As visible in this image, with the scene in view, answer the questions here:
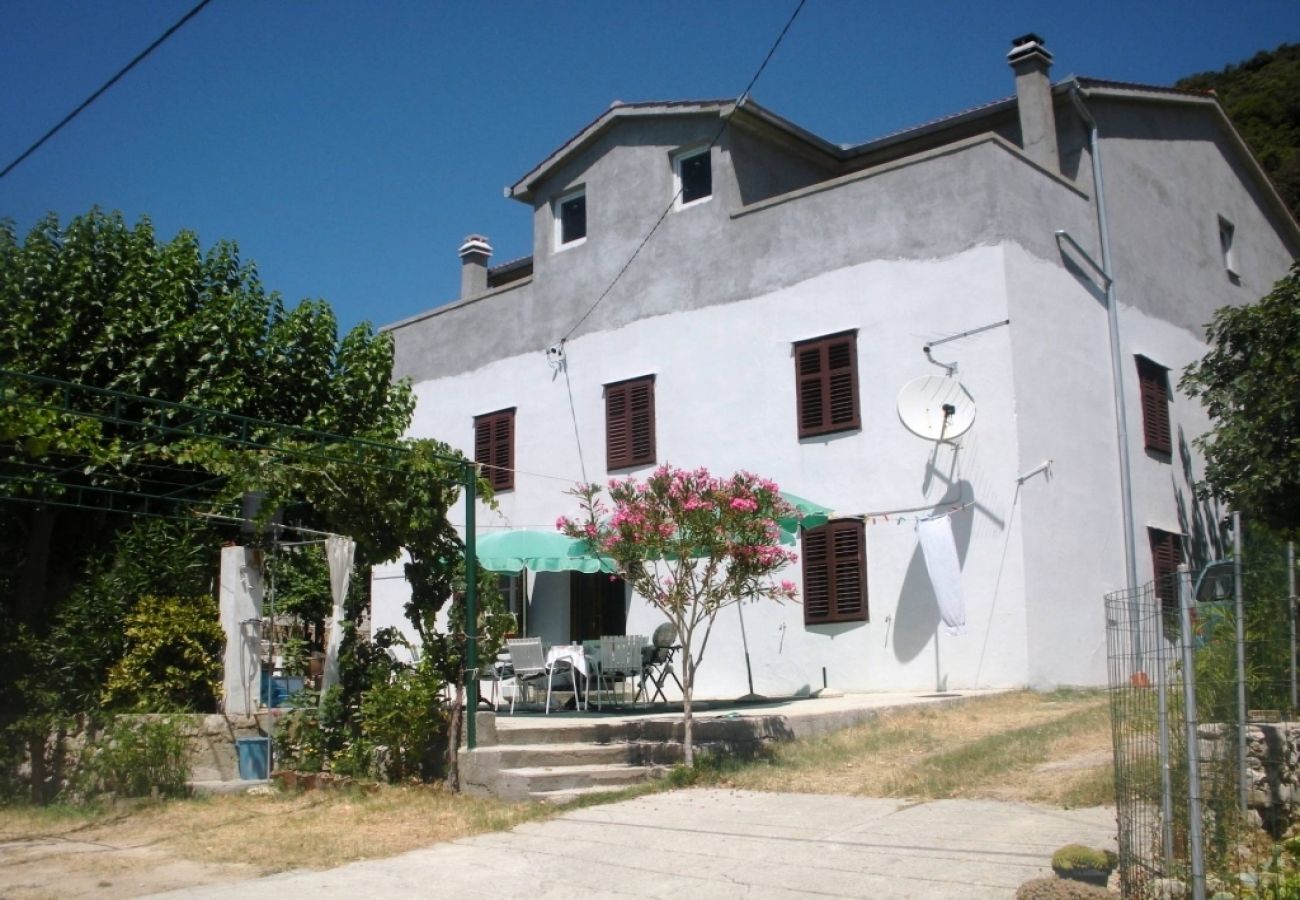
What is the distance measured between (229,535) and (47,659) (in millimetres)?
2422

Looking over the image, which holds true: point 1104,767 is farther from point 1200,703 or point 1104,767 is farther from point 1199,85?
point 1199,85

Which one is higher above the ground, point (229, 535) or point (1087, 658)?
point (229, 535)

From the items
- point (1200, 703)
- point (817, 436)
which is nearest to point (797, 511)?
point (817, 436)

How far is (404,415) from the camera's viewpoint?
57.2ft

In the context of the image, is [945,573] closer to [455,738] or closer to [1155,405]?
[1155,405]

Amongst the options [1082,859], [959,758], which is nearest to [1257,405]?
[959,758]

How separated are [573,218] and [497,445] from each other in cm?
370

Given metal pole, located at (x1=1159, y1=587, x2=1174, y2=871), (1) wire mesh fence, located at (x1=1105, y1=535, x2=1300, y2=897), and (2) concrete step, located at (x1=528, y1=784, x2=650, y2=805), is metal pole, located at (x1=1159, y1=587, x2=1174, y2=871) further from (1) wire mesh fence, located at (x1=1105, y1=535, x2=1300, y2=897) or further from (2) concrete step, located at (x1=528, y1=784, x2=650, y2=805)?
(2) concrete step, located at (x1=528, y1=784, x2=650, y2=805)

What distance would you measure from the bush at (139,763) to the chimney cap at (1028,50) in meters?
12.8

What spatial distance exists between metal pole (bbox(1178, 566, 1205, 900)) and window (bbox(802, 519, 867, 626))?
32.6ft

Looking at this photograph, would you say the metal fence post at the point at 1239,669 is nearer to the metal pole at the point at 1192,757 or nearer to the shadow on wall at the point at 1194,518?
the metal pole at the point at 1192,757

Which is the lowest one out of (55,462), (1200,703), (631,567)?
(1200,703)

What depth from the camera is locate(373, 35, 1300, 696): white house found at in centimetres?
1431

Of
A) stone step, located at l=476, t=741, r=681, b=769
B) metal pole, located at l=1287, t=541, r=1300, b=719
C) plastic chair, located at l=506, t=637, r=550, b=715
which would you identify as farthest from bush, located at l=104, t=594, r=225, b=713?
metal pole, located at l=1287, t=541, r=1300, b=719
